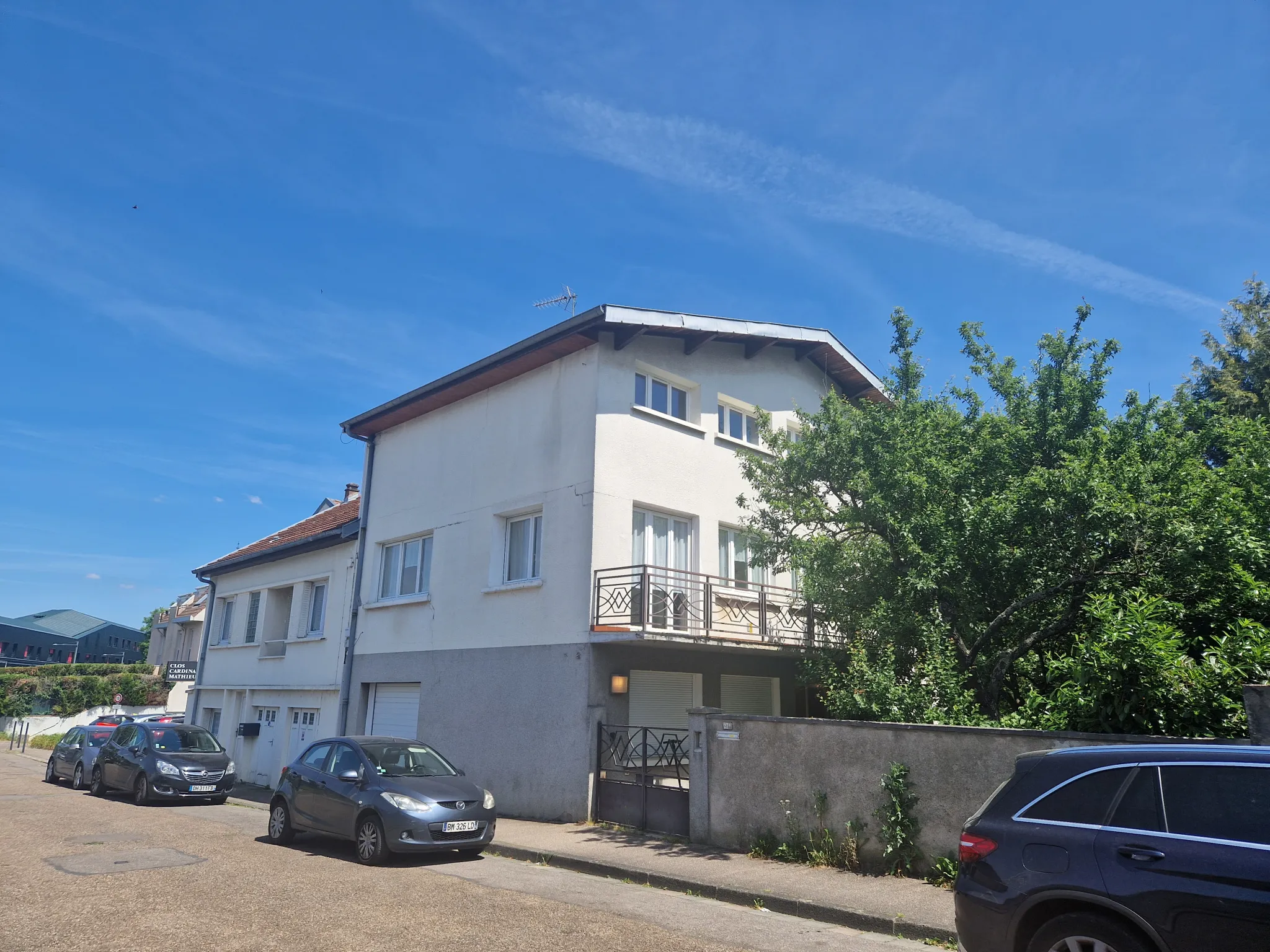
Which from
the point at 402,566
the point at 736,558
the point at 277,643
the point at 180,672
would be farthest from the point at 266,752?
the point at 180,672

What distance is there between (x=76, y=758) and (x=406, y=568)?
902cm

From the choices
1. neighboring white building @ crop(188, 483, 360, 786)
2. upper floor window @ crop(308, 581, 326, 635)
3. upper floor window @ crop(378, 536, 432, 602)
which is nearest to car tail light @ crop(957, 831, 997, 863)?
upper floor window @ crop(378, 536, 432, 602)

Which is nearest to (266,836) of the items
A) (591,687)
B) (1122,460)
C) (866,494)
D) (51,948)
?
(591,687)

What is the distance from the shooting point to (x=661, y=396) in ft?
54.6

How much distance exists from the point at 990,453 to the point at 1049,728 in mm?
4960

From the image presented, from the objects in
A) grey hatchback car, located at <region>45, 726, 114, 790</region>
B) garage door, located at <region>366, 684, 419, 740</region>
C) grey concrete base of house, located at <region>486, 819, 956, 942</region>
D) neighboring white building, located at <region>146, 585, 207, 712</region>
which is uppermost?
neighboring white building, located at <region>146, 585, 207, 712</region>

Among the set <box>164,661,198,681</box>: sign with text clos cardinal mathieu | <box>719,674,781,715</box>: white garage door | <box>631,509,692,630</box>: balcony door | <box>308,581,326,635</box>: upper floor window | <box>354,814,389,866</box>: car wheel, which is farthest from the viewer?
<box>164,661,198,681</box>: sign with text clos cardinal mathieu

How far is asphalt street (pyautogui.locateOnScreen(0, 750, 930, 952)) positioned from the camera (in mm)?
6906

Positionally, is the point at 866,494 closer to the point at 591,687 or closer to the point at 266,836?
the point at 591,687

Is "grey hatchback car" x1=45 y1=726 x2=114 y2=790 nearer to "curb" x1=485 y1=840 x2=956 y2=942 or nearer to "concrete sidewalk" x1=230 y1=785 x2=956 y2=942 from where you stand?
"concrete sidewalk" x1=230 y1=785 x2=956 y2=942

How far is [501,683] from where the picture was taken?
15383 mm

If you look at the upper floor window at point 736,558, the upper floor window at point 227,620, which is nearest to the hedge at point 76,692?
the upper floor window at point 227,620

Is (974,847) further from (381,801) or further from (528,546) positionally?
(528,546)

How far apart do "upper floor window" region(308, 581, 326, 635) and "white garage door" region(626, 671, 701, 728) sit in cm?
981
